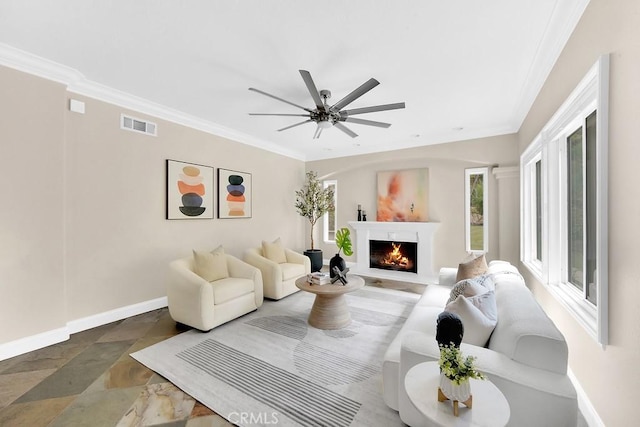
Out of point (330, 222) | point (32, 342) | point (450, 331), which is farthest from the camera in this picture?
point (330, 222)

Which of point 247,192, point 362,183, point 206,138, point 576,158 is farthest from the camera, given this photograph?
point 362,183

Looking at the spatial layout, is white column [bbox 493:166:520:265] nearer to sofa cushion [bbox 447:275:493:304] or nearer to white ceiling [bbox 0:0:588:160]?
white ceiling [bbox 0:0:588:160]

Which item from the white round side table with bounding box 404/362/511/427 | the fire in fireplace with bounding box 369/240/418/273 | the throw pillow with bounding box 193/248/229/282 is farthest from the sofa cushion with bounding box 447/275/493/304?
the fire in fireplace with bounding box 369/240/418/273

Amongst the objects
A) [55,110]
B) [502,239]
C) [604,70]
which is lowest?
[502,239]

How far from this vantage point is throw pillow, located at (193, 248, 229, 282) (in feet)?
11.1

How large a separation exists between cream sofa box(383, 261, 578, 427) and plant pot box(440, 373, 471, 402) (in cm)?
39

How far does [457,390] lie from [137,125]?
4.31 metres

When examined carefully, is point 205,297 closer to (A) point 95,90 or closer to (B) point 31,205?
(B) point 31,205

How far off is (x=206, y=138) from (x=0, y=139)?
2.25 m

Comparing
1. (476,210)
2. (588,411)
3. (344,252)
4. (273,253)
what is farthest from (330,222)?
(588,411)

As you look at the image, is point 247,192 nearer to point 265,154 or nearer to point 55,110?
point 265,154

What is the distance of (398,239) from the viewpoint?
17.7ft

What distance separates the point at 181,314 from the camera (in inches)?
118

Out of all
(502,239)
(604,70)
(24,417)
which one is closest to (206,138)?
(24,417)
